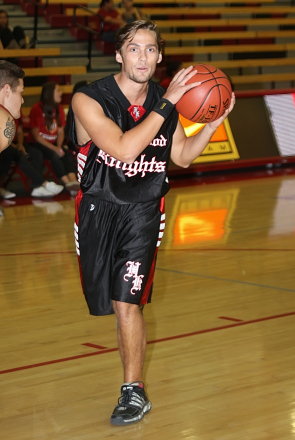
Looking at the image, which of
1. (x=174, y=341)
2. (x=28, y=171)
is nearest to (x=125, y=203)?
(x=174, y=341)

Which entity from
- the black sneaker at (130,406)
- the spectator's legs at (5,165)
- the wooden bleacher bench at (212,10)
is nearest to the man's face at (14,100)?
the black sneaker at (130,406)

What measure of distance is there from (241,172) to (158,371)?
A: 893 cm

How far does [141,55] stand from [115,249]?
34.4 inches

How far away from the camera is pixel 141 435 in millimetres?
3014

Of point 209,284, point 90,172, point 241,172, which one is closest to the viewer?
point 90,172

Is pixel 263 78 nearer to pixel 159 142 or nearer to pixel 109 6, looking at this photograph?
pixel 109 6

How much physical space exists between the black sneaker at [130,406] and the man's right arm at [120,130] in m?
1.03

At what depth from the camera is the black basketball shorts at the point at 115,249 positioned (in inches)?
127

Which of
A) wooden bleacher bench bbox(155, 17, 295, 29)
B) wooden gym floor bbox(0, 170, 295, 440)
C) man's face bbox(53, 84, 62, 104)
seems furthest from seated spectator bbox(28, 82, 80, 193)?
wooden bleacher bench bbox(155, 17, 295, 29)

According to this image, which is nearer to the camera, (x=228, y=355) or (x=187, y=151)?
(x=187, y=151)

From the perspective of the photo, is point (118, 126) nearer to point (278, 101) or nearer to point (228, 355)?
point (228, 355)

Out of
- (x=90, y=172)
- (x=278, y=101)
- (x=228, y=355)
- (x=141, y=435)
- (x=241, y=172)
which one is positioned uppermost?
(x=90, y=172)

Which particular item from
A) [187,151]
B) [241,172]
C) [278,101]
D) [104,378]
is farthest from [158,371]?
[278,101]

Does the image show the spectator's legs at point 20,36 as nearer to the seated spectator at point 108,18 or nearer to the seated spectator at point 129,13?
the seated spectator at point 108,18
